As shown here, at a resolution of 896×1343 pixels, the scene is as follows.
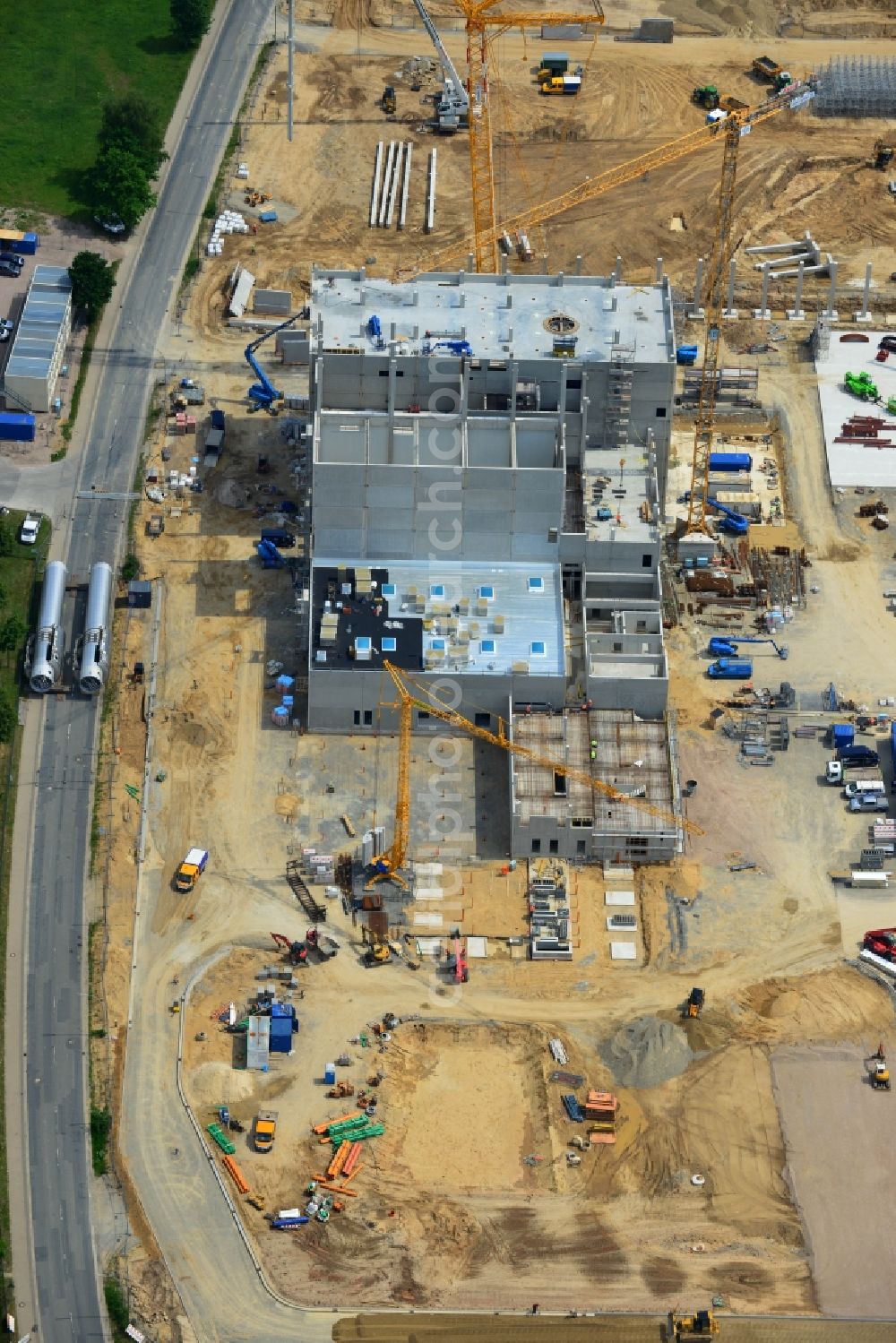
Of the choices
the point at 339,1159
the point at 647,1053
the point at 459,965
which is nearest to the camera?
the point at 339,1159

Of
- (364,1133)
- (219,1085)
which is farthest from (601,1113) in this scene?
(219,1085)

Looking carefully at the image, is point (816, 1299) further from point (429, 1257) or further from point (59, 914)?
point (59, 914)

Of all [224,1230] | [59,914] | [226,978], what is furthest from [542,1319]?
[59,914]

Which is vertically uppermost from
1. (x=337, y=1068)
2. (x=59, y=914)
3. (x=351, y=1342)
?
(x=59, y=914)

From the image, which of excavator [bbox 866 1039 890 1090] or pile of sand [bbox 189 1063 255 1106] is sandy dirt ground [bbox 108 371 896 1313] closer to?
pile of sand [bbox 189 1063 255 1106]

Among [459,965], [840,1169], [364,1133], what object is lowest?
[840,1169]

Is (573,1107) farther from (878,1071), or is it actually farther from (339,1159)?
(878,1071)
